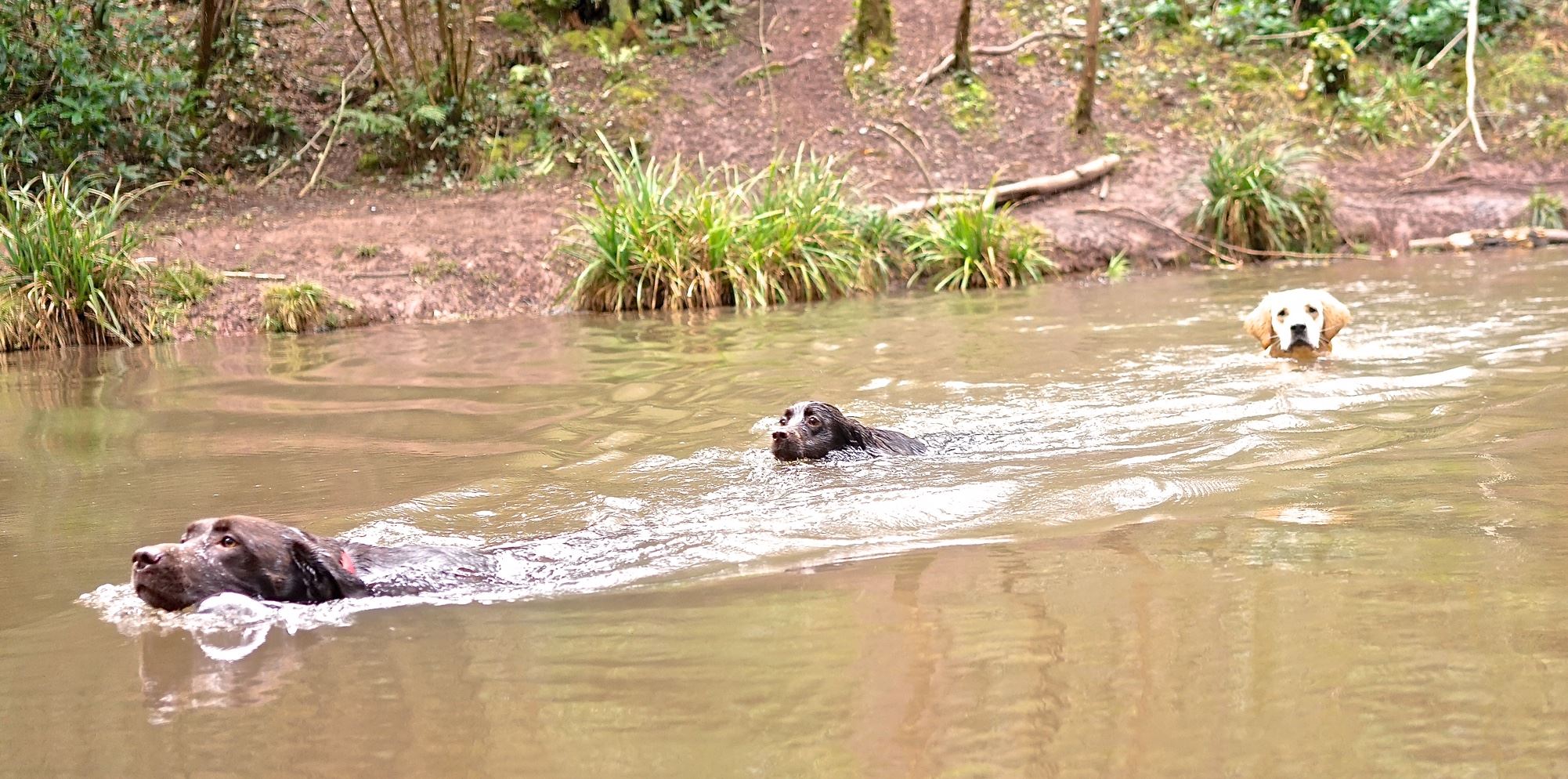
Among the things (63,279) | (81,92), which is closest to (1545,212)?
(63,279)

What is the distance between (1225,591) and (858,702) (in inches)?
47.5

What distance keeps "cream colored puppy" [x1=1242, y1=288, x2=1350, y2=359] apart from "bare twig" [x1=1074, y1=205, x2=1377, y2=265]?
257 inches

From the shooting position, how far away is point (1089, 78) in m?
17.3

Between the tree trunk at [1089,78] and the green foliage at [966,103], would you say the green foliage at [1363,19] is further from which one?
the green foliage at [966,103]

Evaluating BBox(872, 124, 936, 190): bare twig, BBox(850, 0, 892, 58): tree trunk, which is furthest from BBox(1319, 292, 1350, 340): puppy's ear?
BBox(850, 0, 892, 58): tree trunk

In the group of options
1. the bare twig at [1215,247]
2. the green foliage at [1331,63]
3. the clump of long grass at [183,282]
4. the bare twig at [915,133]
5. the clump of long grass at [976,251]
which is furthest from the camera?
the green foliage at [1331,63]

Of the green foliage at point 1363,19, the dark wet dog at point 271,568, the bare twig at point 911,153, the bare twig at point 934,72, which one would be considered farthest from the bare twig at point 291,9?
the dark wet dog at point 271,568

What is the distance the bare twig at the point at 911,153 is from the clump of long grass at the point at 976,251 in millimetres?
2002

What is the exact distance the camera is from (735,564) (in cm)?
455

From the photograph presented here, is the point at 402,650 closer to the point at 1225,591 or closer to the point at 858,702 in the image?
the point at 858,702

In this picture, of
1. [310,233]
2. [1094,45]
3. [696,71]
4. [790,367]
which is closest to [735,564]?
[790,367]

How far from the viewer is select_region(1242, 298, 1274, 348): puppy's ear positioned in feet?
30.1

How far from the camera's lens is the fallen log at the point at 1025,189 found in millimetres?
15102

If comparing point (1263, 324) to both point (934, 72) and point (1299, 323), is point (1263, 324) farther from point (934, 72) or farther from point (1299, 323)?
point (934, 72)
